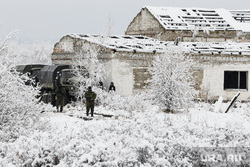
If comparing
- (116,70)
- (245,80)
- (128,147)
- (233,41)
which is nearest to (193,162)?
(128,147)

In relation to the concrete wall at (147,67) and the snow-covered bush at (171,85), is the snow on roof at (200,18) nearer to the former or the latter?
the concrete wall at (147,67)

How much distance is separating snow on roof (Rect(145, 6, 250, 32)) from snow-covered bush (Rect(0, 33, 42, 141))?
19119 mm

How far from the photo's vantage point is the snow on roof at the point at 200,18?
26906 millimetres

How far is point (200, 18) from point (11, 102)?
22931 mm

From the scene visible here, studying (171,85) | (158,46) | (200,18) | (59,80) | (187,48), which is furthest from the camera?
(200,18)

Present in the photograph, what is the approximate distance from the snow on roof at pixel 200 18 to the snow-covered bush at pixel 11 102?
1912cm

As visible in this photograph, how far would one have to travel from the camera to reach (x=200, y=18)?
28.4 meters

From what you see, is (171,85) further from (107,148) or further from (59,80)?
(107,148)

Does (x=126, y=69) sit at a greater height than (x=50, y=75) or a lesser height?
greater

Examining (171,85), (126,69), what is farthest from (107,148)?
(126,69)

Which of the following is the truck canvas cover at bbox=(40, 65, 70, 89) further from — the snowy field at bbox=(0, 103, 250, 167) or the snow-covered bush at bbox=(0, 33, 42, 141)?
the snowy field at bbox=(0, 103, 250, 167)

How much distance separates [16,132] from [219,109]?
441 inches

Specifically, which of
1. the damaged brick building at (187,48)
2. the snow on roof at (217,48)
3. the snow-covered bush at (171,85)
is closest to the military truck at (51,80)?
the damaged brick building at (187,48)

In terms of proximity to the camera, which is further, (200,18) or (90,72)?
(200,18)
